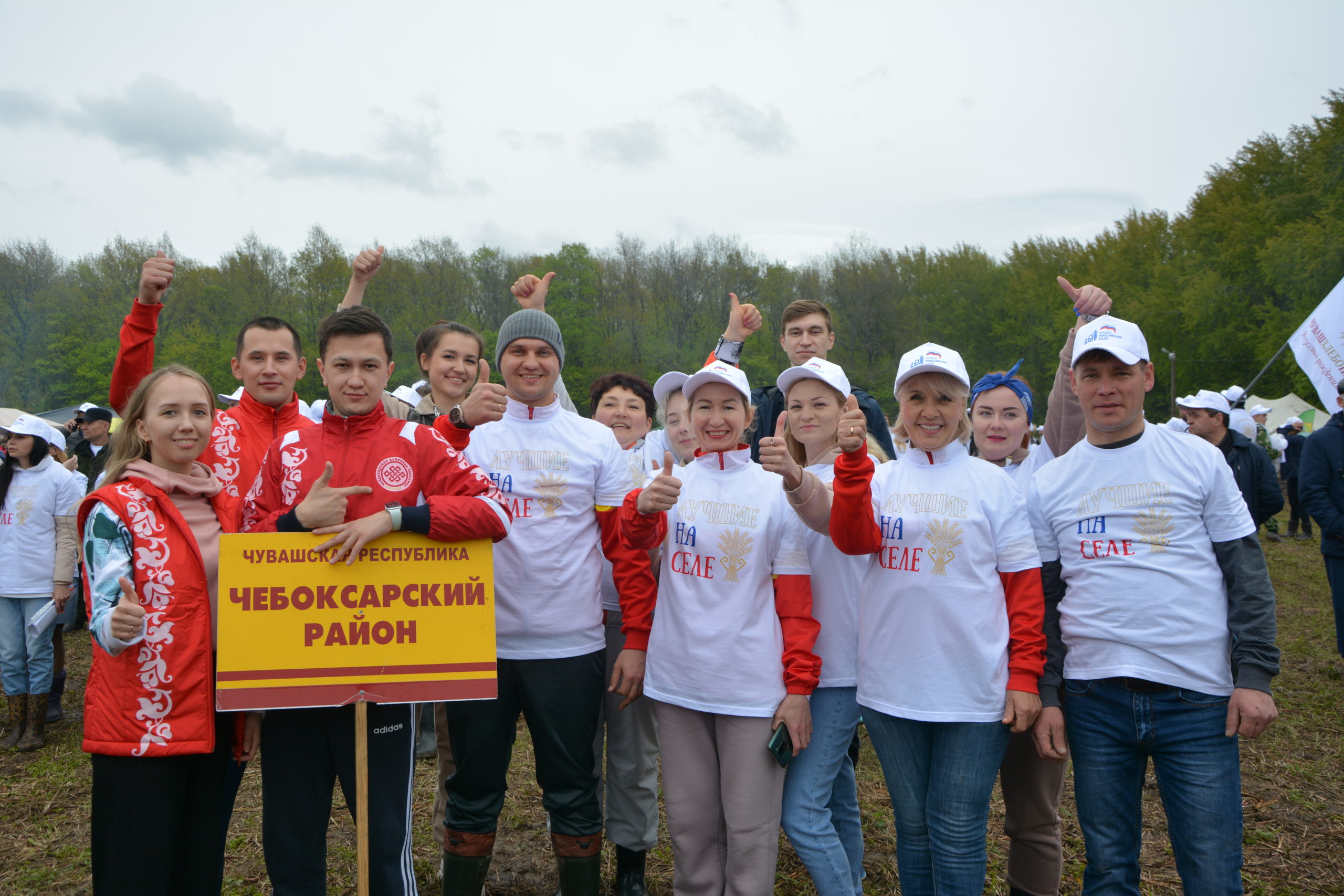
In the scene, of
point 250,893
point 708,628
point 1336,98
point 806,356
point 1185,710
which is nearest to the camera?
point 1185,710

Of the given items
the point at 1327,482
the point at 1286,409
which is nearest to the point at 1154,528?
the point at 1327,482

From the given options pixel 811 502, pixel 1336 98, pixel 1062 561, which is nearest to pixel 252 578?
pixel 811 502

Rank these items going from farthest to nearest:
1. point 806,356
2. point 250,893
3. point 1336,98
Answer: point 1336,98
point 806,356
point 250,893

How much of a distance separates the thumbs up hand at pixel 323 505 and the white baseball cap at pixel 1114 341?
8.62 feet

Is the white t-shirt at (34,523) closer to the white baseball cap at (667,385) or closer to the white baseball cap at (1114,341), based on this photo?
the white baseball cap at (667,385)

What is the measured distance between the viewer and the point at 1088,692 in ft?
9.23

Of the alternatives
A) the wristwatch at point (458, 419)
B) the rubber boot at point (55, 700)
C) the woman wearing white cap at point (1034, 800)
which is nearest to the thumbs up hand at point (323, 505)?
the wristwatch at point (458, 419)

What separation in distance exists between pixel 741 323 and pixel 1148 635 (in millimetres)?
2506

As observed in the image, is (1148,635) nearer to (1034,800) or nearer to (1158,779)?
(1158,779)

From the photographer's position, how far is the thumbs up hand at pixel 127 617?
2.57m

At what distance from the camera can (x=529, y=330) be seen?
365 cm

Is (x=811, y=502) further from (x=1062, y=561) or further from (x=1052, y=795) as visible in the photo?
(x=1052, y=795)

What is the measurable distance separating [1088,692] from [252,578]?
9.31 ft

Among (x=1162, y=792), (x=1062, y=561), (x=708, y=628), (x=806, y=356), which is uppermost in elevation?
(x=806, y=356)
